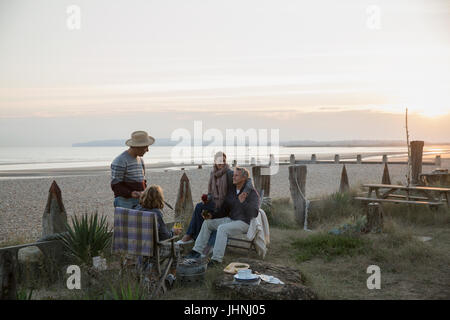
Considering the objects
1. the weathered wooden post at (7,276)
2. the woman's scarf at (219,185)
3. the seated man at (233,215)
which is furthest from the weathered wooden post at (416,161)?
the weathered wooden post at (7,276)

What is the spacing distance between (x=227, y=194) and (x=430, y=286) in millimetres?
3065

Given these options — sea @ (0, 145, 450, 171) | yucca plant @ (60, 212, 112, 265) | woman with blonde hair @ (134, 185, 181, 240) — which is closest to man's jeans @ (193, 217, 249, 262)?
woman with blonde hair @ (134, 185, 181, 240)

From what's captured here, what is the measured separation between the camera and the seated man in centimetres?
633

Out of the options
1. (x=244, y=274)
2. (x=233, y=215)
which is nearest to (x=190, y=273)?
(x=244, y=274)

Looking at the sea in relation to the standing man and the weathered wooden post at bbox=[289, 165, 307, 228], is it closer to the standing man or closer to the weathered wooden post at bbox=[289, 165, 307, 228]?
the weathered wooden post at bbox=[289, 165, 307, 228]

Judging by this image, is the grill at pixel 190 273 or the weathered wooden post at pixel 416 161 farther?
the weathered wooden post at pixel 416 161

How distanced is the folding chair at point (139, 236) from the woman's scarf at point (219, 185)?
5.72ft

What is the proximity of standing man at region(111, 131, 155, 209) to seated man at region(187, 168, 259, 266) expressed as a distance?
1180 mm

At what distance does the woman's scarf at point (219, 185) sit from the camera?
261 inches

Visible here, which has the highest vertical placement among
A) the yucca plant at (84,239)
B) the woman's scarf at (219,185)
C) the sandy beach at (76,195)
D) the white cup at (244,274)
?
the woman's scarf at (219,185)

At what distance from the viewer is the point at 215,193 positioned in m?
6.70

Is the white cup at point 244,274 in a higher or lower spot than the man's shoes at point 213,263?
higher

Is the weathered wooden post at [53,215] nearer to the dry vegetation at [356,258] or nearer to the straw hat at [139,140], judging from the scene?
the dry vegetation at [356,258]
